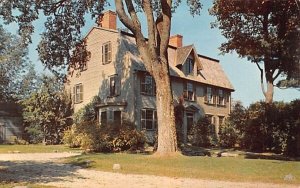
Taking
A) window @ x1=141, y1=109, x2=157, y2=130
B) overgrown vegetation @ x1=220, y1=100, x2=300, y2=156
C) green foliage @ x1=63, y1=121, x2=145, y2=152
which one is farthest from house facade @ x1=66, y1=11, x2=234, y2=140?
overgrown vegetation @ x1=220, y1=100, x2=300, y2=156

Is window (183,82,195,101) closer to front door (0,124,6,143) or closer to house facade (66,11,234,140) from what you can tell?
house facade (66,11,234,140)

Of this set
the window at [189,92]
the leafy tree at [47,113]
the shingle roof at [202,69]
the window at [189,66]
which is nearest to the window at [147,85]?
the shingle roof at [202,69]

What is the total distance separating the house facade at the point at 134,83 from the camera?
3619 centimetres

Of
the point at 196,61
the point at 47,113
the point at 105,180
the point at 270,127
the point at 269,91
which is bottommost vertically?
the point at 105,180

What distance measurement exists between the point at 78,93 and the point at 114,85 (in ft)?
20.5

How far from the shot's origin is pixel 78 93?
139 ft

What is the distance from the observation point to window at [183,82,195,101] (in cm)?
4175

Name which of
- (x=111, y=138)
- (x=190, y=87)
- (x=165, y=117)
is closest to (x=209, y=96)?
(x=190, y=87)

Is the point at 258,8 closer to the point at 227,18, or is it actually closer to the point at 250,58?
the point at 227,18

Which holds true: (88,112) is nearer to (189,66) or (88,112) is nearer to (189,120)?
(189,120)

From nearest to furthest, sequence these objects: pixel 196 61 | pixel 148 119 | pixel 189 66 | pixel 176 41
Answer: pixel 148 119, pixel 189 66, pixel 196 61, pixel 176 41

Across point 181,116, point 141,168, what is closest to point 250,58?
point 181,116

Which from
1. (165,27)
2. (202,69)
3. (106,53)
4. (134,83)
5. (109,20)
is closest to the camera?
(165,27)

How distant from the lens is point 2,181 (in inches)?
473
